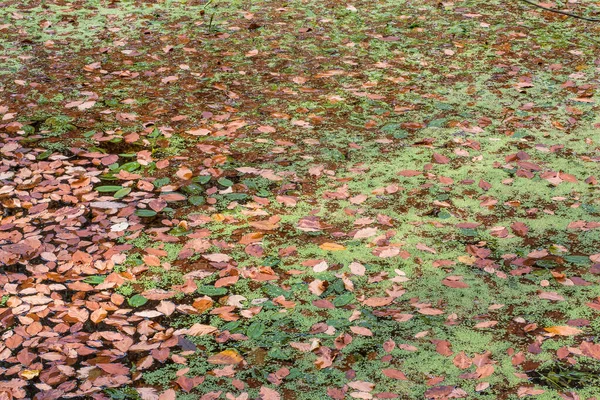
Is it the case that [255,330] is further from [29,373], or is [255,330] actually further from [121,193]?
[121,193]

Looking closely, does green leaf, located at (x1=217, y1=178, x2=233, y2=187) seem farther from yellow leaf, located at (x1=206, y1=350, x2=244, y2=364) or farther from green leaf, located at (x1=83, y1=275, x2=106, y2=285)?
yellow leaf, located at (x1=206, y1=350, x2=244, y2=364)

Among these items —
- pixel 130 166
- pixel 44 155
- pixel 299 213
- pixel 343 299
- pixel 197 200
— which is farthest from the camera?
pixel 44 155

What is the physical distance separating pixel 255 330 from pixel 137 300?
19.4 inches

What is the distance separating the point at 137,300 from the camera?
112 inches

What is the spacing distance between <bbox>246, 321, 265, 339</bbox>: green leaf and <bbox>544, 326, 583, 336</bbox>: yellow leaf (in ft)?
3.33

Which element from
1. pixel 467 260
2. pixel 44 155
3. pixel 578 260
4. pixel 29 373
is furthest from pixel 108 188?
pixel 578 260

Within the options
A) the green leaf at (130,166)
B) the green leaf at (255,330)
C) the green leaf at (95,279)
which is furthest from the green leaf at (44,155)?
the green leaf at (255,330)

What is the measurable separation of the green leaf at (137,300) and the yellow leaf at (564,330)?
1.48 metres

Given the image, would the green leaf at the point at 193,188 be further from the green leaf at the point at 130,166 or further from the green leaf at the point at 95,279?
the green leaf at the point at 95,279

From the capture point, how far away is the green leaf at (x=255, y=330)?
8.71 feet

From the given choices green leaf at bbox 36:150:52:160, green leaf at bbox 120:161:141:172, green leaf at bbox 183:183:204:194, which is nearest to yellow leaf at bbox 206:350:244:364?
green leaf at bbox 183:183:204:194

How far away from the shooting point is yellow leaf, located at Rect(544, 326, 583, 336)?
2641 millimetres

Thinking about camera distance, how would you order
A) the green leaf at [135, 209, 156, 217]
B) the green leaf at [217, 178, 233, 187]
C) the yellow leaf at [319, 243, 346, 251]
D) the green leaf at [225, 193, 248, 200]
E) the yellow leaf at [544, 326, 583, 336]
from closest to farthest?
the yellow leaf at [544, 326, 583, 336] → the yellow leaf at [319, 243, 346, 251] → the green leaf at [135, 209, 156, 217] → the green leaf at [225, 193, 248, 200] → the green leaf at [217, 178, 233, 187]

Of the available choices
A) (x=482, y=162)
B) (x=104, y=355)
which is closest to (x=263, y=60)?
(x=482, y=162)
